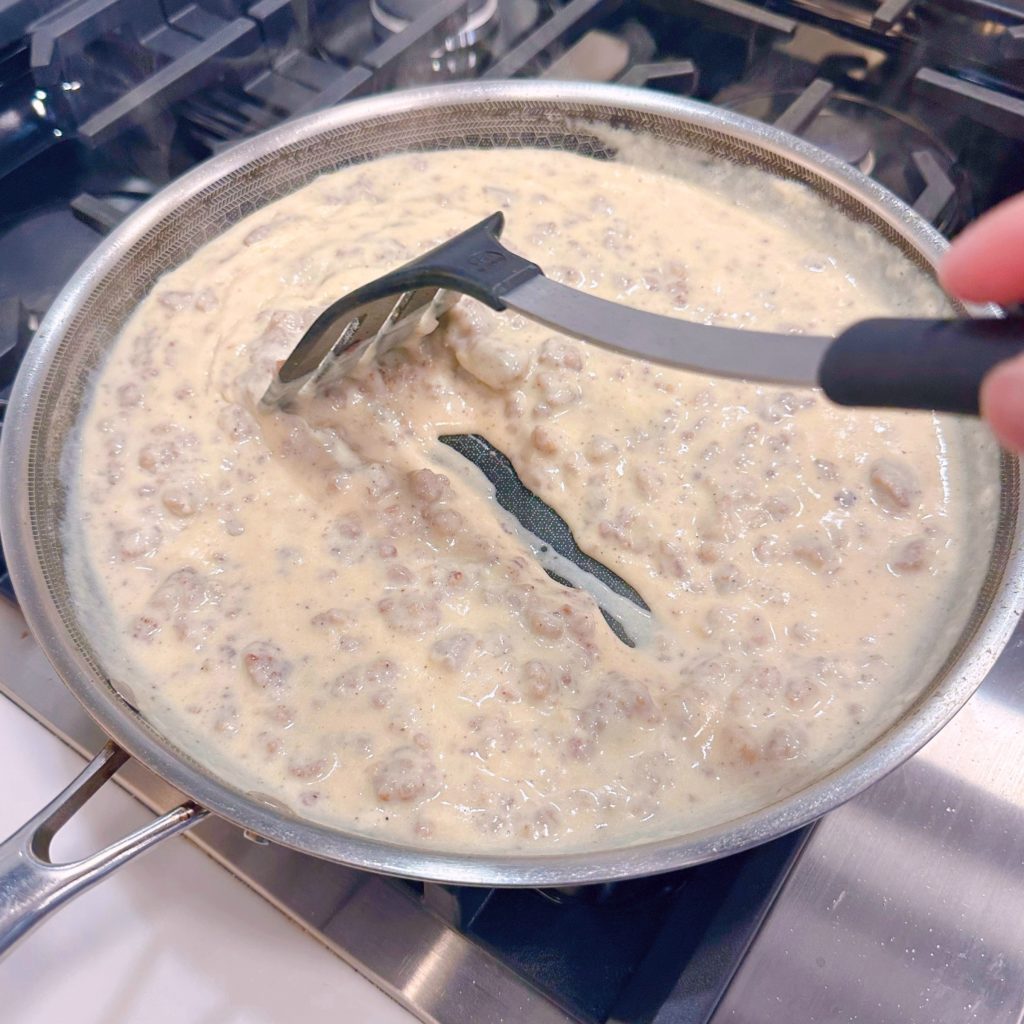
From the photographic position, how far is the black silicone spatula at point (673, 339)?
60cm

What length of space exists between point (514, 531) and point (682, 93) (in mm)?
A: 904

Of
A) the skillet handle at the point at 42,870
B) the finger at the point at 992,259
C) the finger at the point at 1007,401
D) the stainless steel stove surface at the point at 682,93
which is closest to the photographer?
the finger at the point at 1007,401

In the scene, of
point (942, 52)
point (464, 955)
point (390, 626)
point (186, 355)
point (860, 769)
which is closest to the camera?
point (860, 769)

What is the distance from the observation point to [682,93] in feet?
5.34

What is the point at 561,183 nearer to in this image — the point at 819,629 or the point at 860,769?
the point at 819,629

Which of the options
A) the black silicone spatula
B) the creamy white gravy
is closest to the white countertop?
the creamy white gravy

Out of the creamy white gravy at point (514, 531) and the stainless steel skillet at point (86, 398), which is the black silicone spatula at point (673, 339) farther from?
the stainless steel skillet at point (86, 398)

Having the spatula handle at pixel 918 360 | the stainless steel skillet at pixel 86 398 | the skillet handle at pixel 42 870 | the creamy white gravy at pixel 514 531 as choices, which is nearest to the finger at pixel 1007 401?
the spatula handle at pixel 918 360

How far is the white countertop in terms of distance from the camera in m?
0.93

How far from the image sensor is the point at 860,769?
0.84 metres

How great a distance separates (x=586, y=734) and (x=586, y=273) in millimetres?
708

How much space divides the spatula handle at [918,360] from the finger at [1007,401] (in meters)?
0.04

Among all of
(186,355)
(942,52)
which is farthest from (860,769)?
(942,52)

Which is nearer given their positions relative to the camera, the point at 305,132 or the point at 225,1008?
the point at 225,1008
